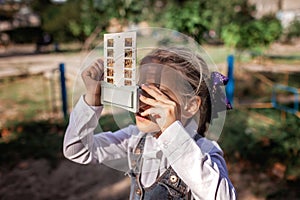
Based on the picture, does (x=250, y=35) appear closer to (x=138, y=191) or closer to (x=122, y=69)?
(x=138, y=191)

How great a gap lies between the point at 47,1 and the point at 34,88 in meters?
21.3

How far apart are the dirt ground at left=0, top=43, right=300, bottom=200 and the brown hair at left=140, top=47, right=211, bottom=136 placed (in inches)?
68.9

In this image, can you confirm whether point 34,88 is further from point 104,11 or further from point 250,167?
point 250,167

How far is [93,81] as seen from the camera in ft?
2.95

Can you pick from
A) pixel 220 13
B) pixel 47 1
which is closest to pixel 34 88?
pixel 220 13

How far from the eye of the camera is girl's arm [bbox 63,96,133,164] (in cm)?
95

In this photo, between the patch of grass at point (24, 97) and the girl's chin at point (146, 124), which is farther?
the patch of grass at point (24, 97)

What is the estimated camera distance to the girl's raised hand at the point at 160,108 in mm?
789

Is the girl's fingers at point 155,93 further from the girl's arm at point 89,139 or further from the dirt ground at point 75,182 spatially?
the dirt ground at point 75,182

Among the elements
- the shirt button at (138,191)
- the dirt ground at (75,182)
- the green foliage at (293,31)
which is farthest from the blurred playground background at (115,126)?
the green foliage at (293,31)

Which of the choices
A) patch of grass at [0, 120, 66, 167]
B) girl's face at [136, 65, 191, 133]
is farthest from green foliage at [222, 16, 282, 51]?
girl's face at [136, 65, 191, 133]

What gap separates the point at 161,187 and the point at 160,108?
13.0 inches

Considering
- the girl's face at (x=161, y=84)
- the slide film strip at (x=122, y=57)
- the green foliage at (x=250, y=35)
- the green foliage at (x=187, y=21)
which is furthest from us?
the green foliage at (x=250, y=35)

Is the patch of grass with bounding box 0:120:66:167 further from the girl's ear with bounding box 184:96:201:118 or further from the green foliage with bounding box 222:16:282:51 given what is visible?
the green foliage with bounding box 222:16:282:51
